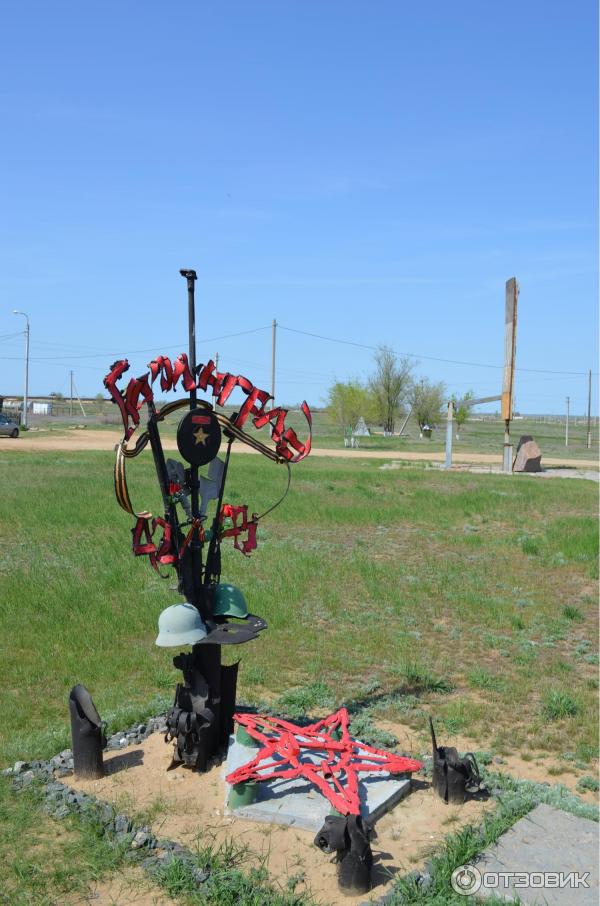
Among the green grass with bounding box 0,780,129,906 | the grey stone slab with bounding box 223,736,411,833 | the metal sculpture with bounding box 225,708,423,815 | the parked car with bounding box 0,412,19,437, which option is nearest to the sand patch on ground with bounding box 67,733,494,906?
the grey stone slab with bounding box 223,736,411,833

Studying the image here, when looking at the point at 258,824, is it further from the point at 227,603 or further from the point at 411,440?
the point at 411,440

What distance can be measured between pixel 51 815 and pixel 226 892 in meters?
1.36

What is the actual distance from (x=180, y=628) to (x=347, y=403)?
46.1m

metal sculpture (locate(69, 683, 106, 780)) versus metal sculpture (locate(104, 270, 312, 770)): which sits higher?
metal sculpture (locate(104, 270, 312, 770))

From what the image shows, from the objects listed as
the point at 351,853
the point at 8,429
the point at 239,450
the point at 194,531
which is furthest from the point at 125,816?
the point at 8,429

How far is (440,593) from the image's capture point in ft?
33.4

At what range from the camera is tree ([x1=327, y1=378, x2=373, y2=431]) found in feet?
167

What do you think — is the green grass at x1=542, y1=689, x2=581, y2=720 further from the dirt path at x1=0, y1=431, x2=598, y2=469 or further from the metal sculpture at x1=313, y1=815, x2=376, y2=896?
the dirt path at x1=0, y1=431, x2=598, y2=469

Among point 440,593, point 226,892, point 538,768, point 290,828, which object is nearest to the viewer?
point 226,892

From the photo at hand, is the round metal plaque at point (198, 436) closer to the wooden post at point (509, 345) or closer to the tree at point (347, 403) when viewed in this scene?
the wooden post at point (509, 345)

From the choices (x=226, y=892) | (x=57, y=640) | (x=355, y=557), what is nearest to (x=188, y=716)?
(x=226, y=892)

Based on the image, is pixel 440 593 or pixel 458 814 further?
pixel 440 593

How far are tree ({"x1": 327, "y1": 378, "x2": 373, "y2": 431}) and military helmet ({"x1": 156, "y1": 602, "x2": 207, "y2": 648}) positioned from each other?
4560cm

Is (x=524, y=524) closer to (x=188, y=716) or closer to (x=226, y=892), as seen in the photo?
(x=188, y=716)
